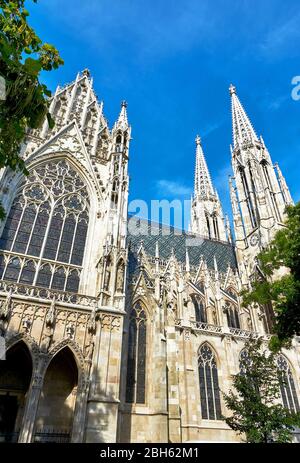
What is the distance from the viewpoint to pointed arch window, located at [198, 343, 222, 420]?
17391mm

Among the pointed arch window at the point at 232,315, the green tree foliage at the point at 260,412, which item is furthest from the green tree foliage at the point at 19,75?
the pointed arch window at the point at 232,315

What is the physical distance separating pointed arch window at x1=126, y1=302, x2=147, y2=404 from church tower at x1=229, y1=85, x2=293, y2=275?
14.2 m

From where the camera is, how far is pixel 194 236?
105 ft

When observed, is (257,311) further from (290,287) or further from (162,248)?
(290,287)

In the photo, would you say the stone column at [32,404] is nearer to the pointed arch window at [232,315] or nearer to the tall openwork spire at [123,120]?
the tall openwork spire at [123,120]

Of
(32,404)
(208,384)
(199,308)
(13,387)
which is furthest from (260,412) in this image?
(199,308)

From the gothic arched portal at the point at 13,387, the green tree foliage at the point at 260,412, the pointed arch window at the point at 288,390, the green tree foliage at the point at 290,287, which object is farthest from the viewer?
the pointed arch window at the point at 288,390

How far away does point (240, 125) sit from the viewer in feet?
126

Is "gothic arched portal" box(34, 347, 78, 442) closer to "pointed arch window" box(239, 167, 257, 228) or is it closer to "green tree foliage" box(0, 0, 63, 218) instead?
"green tree foliage" box(0, 0, 63, 218)

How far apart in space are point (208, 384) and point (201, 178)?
34.8m

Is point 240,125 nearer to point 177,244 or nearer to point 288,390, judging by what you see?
point 177,244

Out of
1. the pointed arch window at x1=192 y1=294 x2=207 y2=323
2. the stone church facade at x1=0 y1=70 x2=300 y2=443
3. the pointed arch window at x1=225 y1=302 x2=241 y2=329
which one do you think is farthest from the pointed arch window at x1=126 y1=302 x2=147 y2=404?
the pointed arch window at x1=225 y1=302 x2=241 y2=329

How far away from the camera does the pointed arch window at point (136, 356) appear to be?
→ 14.7 m

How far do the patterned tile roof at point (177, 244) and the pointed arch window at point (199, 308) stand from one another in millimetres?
4127
